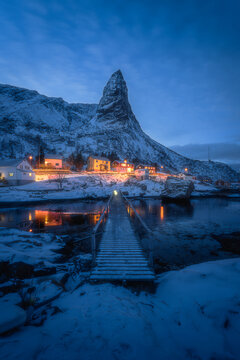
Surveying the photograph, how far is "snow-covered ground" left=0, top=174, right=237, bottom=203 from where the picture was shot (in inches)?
1283

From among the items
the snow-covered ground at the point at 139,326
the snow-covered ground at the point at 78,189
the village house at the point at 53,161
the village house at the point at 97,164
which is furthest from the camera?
the village house at the point at 97,164

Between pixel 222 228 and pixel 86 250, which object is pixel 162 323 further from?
pixel 222 228

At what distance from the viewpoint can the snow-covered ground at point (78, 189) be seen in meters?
32.6

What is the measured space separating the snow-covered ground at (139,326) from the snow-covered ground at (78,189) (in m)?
33.6

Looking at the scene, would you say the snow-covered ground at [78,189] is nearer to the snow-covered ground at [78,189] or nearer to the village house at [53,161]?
the snow-covered ground at [78,189]

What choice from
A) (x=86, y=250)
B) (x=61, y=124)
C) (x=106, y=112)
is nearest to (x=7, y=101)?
(x=61, y=124)

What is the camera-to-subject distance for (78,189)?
40375 mm

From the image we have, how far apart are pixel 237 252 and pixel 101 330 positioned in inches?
471

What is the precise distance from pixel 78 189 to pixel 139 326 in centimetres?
3932

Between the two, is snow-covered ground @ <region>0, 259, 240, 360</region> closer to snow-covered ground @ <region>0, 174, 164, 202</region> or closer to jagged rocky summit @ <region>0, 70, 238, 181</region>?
snow-covered ground @ <region>0, 174, 164, 202</region>

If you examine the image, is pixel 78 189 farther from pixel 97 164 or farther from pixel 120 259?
pixel 120 259

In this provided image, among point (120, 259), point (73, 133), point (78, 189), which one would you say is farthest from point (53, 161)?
point (73, 133)

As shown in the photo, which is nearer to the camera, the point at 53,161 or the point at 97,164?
the point at 53,161

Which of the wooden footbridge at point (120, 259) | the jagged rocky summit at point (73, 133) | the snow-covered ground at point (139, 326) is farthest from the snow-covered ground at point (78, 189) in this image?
the jagged rocky summit at point (73, 133)
